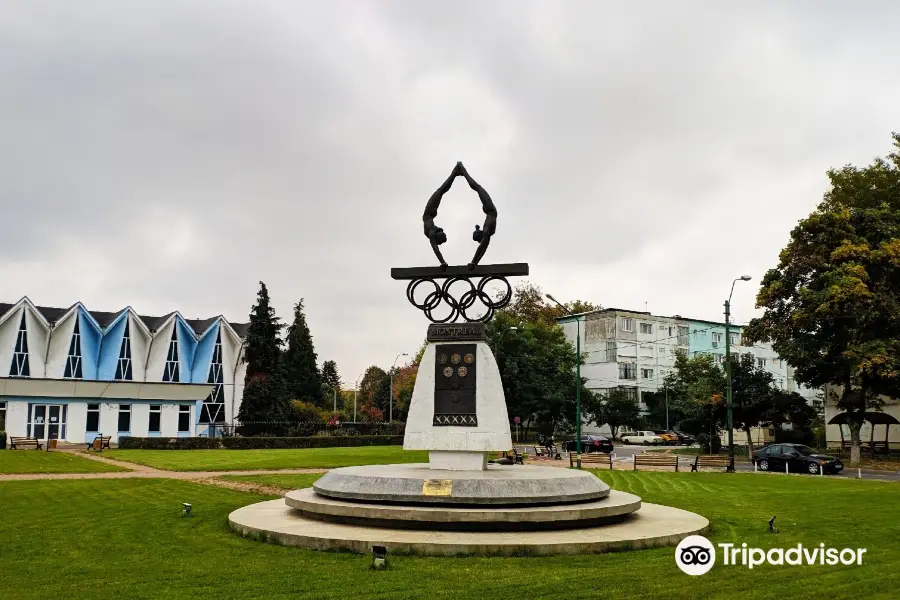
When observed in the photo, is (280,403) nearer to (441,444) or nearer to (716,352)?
(716,352)

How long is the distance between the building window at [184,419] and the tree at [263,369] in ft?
19.9

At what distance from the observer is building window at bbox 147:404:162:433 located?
2143 inches

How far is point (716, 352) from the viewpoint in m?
75.8

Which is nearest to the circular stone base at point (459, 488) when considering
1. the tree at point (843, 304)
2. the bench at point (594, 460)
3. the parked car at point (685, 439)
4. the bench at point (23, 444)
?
the bench at point (594, 460)

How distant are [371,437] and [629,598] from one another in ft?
150

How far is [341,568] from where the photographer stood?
9.15 metres

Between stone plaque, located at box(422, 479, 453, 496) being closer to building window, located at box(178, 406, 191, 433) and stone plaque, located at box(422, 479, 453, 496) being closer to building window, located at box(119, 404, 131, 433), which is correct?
building window, located at box(119, 404, 131, 433)

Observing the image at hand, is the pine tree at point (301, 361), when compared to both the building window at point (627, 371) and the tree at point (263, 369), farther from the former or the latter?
the building window at point (627, 371)

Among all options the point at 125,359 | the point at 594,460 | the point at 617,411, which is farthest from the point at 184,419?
the point at 594,460

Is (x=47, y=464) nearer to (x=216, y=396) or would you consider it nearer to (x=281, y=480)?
(x=281, y=480)

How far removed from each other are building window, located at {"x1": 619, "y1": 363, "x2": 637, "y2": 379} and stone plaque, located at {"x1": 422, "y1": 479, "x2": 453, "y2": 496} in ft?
199

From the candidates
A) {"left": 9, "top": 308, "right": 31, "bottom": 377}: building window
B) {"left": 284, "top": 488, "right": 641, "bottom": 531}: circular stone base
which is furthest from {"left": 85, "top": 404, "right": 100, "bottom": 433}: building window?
{"left": 284, "top": 488, "right": 641, "bottom": 531}: circular stone base

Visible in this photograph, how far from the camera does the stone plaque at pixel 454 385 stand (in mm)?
14359

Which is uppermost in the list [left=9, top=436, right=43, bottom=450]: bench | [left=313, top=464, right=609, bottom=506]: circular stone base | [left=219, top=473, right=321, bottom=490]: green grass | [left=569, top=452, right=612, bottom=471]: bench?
[left=313, top=464, right=609, bottom=506]: circular stone base
